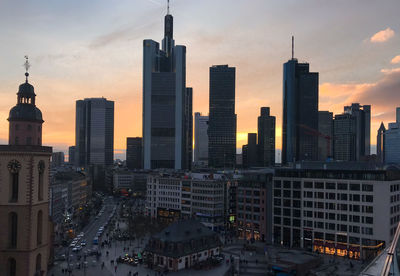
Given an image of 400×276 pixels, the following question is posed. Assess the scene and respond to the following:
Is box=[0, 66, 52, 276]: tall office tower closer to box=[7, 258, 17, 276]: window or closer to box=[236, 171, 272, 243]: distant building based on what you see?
box=[7, 258, 17, 276]: window

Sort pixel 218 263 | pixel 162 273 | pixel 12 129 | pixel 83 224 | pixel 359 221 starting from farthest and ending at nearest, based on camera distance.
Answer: pixel 83 224, pixel 359 221, pixel 218 263, pixel 162 273, pixel 12 129

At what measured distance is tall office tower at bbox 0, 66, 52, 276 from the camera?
43.4 m

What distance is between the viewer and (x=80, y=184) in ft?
641

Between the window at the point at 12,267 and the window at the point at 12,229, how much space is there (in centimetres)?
163

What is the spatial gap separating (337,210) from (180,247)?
41073 mm

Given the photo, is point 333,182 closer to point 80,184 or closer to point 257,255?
point 257,255

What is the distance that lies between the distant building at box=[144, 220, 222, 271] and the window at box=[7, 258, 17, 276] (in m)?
40.0

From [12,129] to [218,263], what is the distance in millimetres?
55909

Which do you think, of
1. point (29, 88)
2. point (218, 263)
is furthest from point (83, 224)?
point (29, 88)

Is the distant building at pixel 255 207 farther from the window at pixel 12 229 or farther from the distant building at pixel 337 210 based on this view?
the window at pixel 12 229

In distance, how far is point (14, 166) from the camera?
145 ft

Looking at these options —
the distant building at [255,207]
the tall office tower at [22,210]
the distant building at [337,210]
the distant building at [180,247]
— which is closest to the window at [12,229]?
the tall office tower at [22,210]

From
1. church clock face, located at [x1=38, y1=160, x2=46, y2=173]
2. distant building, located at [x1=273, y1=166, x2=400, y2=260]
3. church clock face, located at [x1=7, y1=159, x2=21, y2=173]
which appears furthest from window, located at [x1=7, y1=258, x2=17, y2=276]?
distant building, located at [x1=273, y1=166, x2=400, y2=260]

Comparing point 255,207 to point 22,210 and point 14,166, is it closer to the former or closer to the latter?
point 22,210
